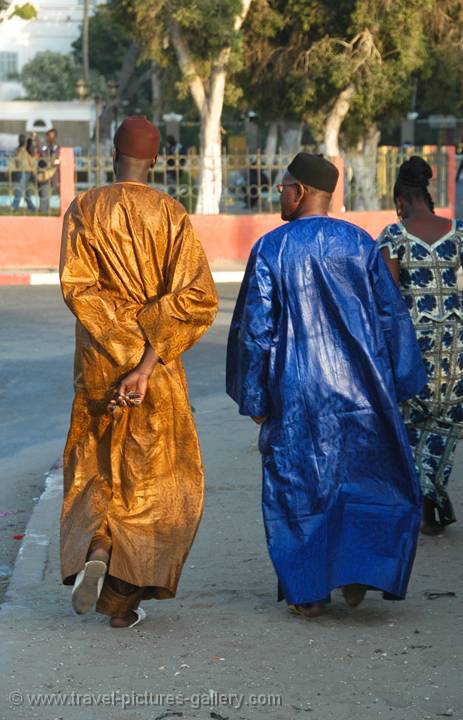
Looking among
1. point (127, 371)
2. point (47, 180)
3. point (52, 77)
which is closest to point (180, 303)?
point (127, 371)

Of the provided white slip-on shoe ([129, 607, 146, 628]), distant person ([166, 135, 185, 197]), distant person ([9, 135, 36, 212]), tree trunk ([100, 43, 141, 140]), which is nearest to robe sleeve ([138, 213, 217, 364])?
white slip-on shoe ([129, 607, 146, 628])

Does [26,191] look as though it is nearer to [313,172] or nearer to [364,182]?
[364,182]

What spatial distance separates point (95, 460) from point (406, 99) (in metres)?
25.3

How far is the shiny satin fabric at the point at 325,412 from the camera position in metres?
4.75

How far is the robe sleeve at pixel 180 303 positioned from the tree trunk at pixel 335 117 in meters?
23.0

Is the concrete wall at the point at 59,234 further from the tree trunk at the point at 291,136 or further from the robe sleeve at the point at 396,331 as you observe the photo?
the robe sleeve at the point at 396,331

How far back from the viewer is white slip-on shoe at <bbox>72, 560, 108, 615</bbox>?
444 centimetres

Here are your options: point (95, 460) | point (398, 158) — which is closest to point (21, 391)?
point (95, 460)

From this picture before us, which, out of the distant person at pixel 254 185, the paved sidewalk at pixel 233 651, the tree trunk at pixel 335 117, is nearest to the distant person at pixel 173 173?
the distant person at pixel 254 185

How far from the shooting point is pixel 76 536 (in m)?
4.61

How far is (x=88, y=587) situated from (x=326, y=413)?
3.33 feet

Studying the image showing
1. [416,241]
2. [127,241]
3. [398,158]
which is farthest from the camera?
[398,158]

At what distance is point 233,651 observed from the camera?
4492mm

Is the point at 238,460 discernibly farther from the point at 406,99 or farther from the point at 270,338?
the point at 406,99
